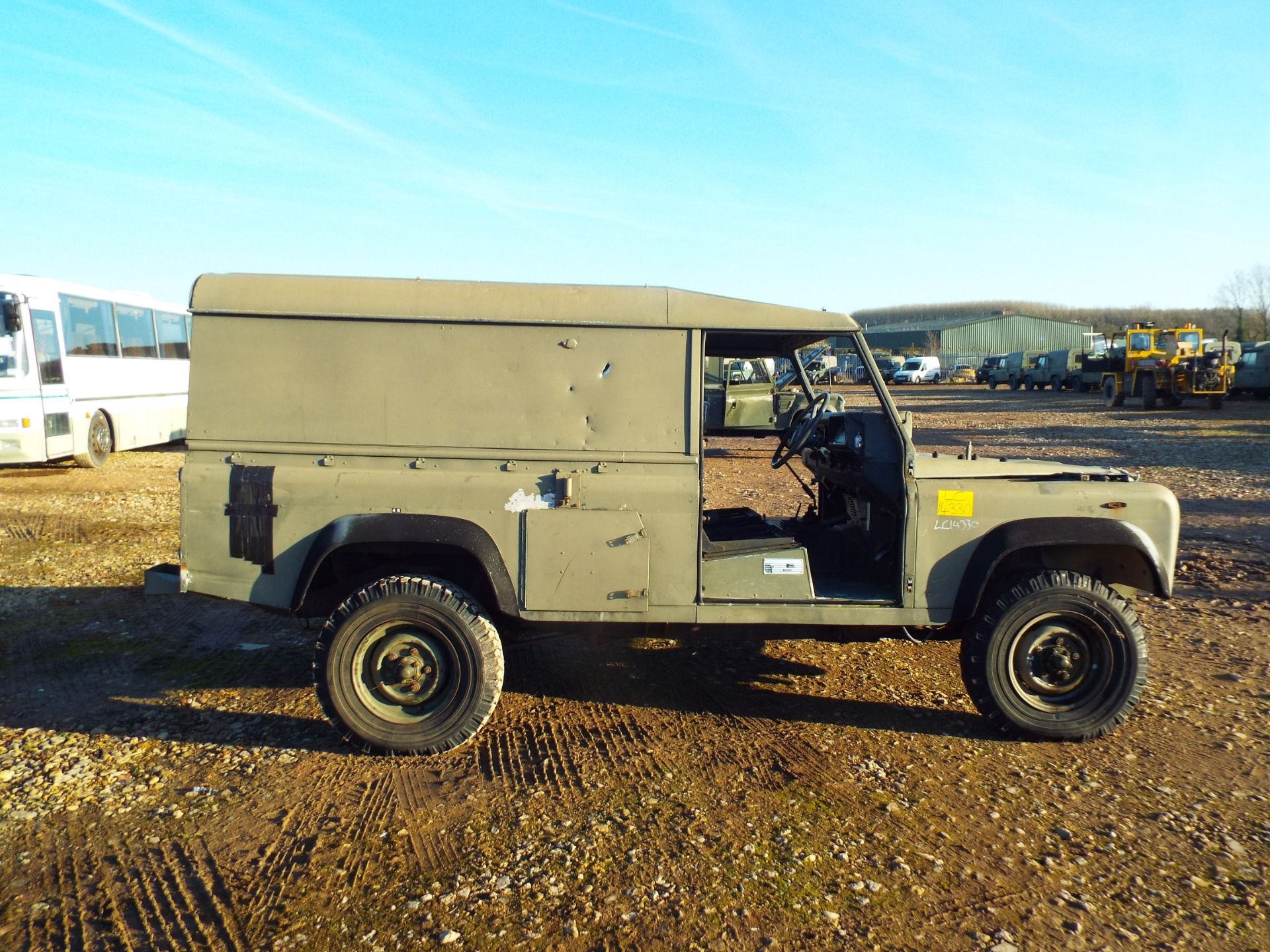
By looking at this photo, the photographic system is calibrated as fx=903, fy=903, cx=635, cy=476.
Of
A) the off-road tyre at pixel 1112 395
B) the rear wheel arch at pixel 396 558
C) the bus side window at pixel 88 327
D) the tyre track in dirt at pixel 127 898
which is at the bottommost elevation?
the tyre track in dirt at pixel 127 898

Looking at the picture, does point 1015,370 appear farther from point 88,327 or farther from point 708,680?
point 708,680

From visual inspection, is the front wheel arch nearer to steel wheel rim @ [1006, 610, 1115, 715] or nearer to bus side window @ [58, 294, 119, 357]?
steel wheel rim @ [1006, 610, 1115, 715]

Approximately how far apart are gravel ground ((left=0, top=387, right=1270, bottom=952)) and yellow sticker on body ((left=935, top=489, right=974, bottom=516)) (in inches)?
30.6

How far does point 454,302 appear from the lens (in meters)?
4.37

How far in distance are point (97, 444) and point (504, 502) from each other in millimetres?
14448

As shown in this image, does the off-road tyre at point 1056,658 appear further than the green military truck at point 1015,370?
No

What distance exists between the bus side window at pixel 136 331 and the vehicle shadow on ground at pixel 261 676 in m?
12.2

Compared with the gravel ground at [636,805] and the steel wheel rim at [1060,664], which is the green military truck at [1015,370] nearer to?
the gravel ground at [636,805]

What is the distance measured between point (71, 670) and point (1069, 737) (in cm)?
576

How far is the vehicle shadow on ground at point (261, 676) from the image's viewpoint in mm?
4793

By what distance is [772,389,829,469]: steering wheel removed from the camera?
5.34m

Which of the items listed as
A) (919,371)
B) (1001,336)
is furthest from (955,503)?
(1001,336)

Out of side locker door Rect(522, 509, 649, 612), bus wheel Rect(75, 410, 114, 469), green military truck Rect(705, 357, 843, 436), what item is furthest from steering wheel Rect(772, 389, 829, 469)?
bus wheel Rect(75, 410, 114, 469)

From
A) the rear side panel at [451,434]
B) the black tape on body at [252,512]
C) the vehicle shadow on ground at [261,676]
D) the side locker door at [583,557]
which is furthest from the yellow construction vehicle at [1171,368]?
the black tape on body at [252,512]
